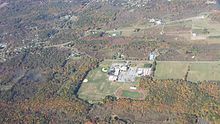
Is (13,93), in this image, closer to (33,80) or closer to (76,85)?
(33,80)

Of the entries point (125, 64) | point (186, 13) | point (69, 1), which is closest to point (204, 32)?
point (186, 13)

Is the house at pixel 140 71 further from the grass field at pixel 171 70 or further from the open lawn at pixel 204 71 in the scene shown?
the open lawn at pixel 204 71

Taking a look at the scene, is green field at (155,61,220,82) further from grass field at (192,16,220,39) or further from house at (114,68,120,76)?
grass field at (192,16,220,39)

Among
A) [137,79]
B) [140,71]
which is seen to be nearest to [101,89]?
[137,79]

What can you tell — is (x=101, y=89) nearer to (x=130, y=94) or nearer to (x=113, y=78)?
(x=113, y=78)

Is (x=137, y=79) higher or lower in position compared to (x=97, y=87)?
higher
